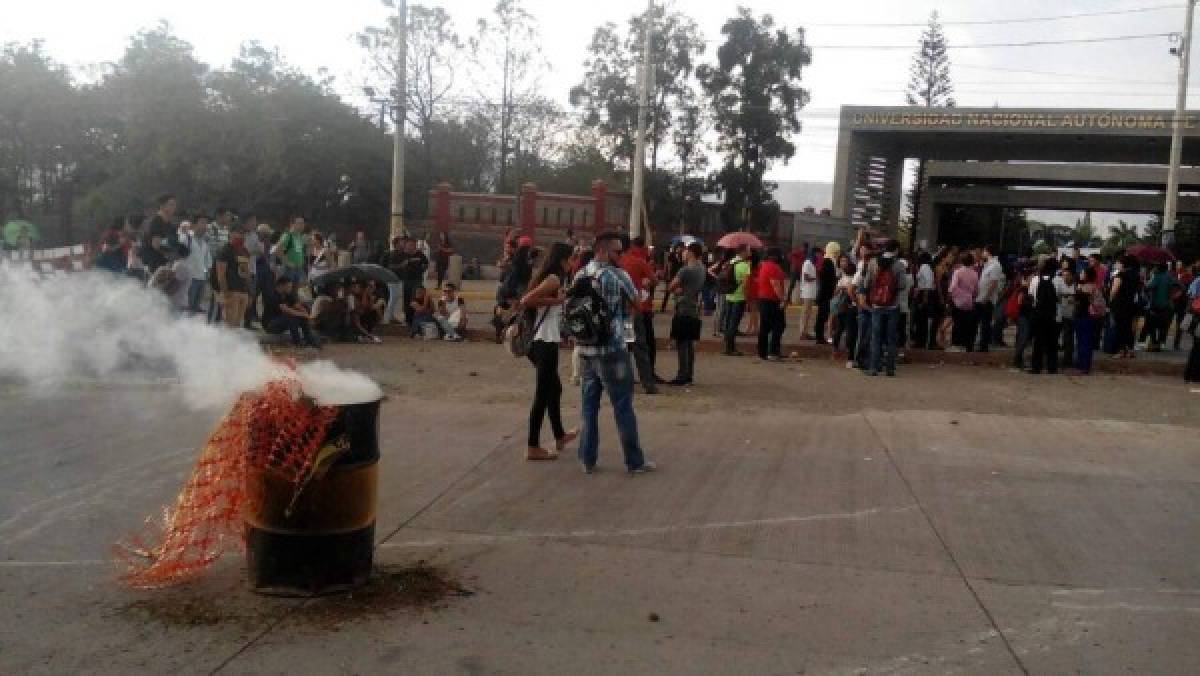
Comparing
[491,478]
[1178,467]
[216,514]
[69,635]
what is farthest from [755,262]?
[69,635]

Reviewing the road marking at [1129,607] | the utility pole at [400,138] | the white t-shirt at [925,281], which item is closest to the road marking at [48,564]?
the road marking at [1129,607]

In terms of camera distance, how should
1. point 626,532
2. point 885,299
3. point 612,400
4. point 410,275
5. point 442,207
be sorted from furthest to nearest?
point 442,207 < point 410,275 < point 885,299 < point 612,400 < point 626,532

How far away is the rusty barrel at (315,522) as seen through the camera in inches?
185

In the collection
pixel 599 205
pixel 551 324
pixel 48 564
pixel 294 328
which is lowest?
pixel 48 564

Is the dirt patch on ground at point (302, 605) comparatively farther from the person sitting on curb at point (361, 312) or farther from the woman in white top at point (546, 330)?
the person sitting on curb at point (361, 312)

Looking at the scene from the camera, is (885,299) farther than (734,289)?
No

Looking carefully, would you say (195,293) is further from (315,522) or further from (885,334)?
(315,522)

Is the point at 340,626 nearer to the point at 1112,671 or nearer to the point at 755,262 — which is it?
the point at 1112,671

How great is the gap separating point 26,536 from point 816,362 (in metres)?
11.1

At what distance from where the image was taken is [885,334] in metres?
13.7

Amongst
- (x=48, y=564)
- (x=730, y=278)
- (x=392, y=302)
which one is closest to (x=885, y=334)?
(x=730, y=278)

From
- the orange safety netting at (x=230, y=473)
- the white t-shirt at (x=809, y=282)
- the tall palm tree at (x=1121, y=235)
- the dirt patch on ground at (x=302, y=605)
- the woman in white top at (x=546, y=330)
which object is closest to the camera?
the dirt patch on ground at (x=302, y=605)

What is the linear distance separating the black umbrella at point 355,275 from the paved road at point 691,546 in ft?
14.3

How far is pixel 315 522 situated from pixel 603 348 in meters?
3.07
